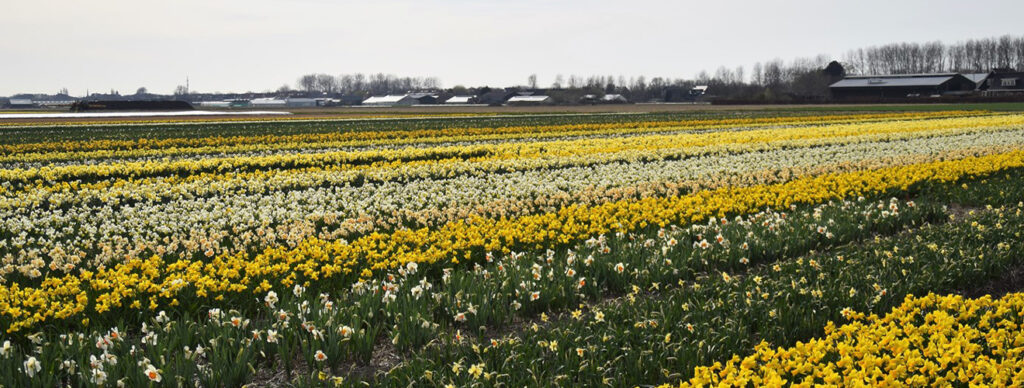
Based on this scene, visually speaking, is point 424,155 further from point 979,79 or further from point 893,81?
point 979,79

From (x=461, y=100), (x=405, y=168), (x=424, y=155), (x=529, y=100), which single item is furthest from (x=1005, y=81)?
(x=405, y=168)

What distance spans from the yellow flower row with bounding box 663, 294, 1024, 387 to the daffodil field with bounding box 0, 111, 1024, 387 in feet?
0.08

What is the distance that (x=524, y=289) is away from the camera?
7.00 m

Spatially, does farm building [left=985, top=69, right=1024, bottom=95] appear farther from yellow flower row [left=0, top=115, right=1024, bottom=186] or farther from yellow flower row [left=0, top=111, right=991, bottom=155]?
yellow flower row [left=0, top=115, right=1024, bottom=186]

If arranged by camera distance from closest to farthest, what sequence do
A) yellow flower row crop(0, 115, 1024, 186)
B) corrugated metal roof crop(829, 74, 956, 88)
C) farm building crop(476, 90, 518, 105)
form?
yellow flower row crop(0, 115, 1024, 186) → corrugated metal roof crop(829, 74, 956, 88) → farm building crop(476, 90, 518, 105)

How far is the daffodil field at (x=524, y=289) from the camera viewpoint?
5.20 meters

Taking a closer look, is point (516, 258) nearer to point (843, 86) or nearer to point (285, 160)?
point (285, 160)

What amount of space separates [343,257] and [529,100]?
12863 centimetres

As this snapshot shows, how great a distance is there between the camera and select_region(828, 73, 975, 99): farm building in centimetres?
9638

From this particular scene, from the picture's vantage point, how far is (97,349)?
5.75 m

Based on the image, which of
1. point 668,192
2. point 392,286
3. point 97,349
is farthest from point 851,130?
point 97,349

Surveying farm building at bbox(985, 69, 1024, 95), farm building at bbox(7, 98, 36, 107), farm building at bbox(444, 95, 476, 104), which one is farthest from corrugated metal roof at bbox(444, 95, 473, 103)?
farm building at bbox(985, 69, 1024, 95)

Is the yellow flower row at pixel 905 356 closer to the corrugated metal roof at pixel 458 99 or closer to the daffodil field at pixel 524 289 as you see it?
the daffodil field at pixel 524 289

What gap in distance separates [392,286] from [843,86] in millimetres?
112393
